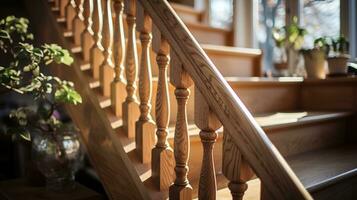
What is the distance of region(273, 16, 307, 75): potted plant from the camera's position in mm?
2551

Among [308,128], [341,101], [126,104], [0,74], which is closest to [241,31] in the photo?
[341,101]

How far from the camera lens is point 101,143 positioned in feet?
4.34

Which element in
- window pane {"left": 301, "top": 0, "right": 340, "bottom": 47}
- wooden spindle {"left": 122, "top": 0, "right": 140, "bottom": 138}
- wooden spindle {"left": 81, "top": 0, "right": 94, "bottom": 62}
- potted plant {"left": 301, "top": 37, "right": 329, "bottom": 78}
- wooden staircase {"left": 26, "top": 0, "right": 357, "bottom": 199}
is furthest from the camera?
window pane {"left": 301, "top": 0, "right": 340, "bottom": 47}

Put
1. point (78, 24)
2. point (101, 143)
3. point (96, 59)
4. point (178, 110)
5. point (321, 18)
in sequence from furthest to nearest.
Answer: point (321, 18)
point (78, 24)
point (96, 59)
point (101, 143)
point (178, 110)

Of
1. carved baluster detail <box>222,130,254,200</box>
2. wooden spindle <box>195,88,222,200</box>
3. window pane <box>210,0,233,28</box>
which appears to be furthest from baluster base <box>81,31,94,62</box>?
window pane <box>210,0,233,28</box>

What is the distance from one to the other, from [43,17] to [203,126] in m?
1.38

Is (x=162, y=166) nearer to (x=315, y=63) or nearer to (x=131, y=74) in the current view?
(x=131, y=74)

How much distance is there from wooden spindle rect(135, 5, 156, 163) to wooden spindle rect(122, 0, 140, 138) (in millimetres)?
63

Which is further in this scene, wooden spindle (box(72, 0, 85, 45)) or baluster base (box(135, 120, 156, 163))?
wooden spindle (box(72, 0, 85, 45))

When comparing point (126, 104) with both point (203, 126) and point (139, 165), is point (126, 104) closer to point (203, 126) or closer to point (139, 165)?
point (139, 165)

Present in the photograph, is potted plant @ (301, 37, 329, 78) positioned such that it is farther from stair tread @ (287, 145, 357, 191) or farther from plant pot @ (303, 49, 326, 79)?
stair tread @ (287, 145, 357, 191)


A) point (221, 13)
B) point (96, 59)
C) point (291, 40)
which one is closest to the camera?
point (96, 59)

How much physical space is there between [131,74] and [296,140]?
3.08ft

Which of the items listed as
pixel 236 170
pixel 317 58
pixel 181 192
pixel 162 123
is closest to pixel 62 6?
pixel 162 123
